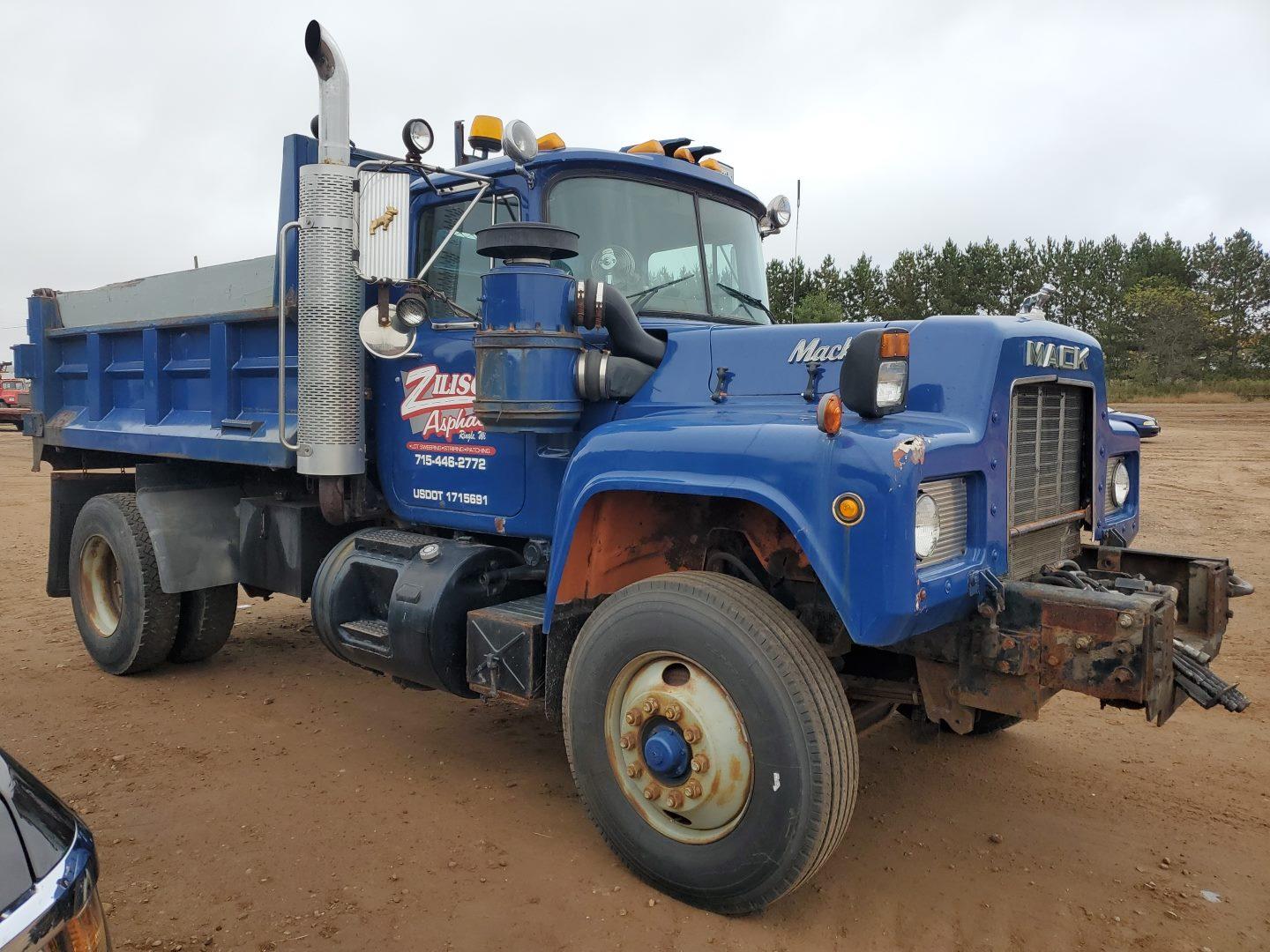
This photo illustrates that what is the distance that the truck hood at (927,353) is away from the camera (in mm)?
3186

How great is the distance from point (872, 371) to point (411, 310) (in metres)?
2.12

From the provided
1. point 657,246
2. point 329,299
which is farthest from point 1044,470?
point 329,299

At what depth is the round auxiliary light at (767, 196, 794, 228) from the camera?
5.09 m

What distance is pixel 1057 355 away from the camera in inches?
138

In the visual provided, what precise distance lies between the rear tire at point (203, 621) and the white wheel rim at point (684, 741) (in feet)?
11.7

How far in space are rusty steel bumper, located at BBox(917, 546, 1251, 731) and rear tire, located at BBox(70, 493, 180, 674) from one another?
180 inches

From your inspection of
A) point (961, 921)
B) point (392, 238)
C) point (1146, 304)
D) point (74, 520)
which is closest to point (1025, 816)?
point (961, 921)

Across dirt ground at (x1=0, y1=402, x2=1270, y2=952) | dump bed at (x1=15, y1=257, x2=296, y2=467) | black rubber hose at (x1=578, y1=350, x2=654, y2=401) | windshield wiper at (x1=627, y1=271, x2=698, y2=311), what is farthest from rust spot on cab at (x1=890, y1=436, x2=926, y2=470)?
dump bed at (x1=15, y1=257, x2=296, y2=467)

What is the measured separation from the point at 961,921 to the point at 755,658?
45.1 inches

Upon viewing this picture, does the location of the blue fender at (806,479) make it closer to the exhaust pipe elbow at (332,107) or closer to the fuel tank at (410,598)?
the fuel tank at (410,598)

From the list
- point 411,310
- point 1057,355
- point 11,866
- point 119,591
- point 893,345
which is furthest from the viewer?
point 119,591

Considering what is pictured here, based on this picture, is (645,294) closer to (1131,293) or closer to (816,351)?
(816,351)

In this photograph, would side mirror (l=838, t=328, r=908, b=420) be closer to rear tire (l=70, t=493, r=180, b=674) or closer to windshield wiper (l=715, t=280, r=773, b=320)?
windshield wiper (l=715, t=280, r=773, b=320)

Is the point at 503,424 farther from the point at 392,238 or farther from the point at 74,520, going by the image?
the point at 74,520
